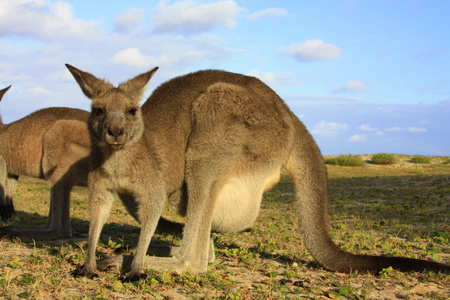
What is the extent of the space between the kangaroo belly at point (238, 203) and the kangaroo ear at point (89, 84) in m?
1.54

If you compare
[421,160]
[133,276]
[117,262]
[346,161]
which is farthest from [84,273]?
[421,160]

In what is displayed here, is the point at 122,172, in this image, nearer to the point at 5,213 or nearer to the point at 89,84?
the point at 89,84

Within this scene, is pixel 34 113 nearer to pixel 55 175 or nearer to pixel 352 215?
pixel 55 175

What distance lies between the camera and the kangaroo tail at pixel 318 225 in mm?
4363

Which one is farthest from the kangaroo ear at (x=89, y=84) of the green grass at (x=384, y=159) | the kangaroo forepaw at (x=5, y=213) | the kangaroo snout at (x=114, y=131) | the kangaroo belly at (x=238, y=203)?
the green grass at (x=384, y=159)

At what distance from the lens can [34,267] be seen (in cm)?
421

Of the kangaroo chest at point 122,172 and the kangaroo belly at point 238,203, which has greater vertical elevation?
the kangaroo chest at point 122,172

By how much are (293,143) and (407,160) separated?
63.3 ft

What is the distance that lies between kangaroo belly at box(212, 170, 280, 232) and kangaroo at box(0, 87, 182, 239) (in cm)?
124

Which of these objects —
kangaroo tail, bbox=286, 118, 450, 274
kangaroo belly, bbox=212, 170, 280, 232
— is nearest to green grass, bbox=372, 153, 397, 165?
kangaroo tail, bbox=286, 118, 450, 274

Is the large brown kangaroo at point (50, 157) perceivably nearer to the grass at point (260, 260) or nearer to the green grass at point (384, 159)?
the grass at point (260, 260)

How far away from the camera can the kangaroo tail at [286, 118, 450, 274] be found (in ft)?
14.3

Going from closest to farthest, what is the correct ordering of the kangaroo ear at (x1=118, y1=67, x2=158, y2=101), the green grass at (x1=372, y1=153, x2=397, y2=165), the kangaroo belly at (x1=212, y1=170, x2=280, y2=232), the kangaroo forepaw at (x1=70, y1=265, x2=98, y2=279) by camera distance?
the kangaroo forepaw at (x1=70, y1=265, x2=98, y2=279), the kangaroo ear at (x1=118, y1=67, x2=158, y2=101), the kangaroo belly at (x1=212, y1=170, x2=280, y2=232), the green grass at (x1=372, y1=153, x2=397, y2=165)

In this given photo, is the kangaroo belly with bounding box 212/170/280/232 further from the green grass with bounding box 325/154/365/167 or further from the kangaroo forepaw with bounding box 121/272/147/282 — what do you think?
the green grass with bounding box 325/154/365/167
